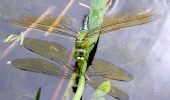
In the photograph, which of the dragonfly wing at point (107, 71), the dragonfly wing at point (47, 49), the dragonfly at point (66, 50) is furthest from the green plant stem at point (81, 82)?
the dragonfly wing at point (47, 49)

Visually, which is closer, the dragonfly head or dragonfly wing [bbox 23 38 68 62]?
the dragonfly head

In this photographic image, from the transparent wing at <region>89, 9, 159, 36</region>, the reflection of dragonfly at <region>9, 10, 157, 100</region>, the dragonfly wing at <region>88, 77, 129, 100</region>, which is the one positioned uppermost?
the transparent wing at <region>89, 9, 159, 36</region>

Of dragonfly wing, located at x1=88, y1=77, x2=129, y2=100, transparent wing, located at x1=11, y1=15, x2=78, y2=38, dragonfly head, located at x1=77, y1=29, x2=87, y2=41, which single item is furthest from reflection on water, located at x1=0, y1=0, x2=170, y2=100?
dragonfly head, located at x1=77, y1=29, x2=87, y2=41

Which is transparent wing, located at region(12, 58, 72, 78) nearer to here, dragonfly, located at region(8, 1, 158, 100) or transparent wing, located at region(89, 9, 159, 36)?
dragonfly, located at region(8, 1, 158, 100)

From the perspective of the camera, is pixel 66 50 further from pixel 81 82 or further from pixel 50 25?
pixel 81 82

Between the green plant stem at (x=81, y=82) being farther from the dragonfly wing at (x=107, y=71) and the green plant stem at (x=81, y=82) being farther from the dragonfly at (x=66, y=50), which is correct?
the dragonfly wing at (x=107, y=71)

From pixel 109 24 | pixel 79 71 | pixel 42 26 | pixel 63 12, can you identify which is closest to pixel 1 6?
pixel 63 12

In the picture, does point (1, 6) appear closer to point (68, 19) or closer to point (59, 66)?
point (68, 19)

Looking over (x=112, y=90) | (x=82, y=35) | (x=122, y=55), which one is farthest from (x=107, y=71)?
(x=82, y=35)
